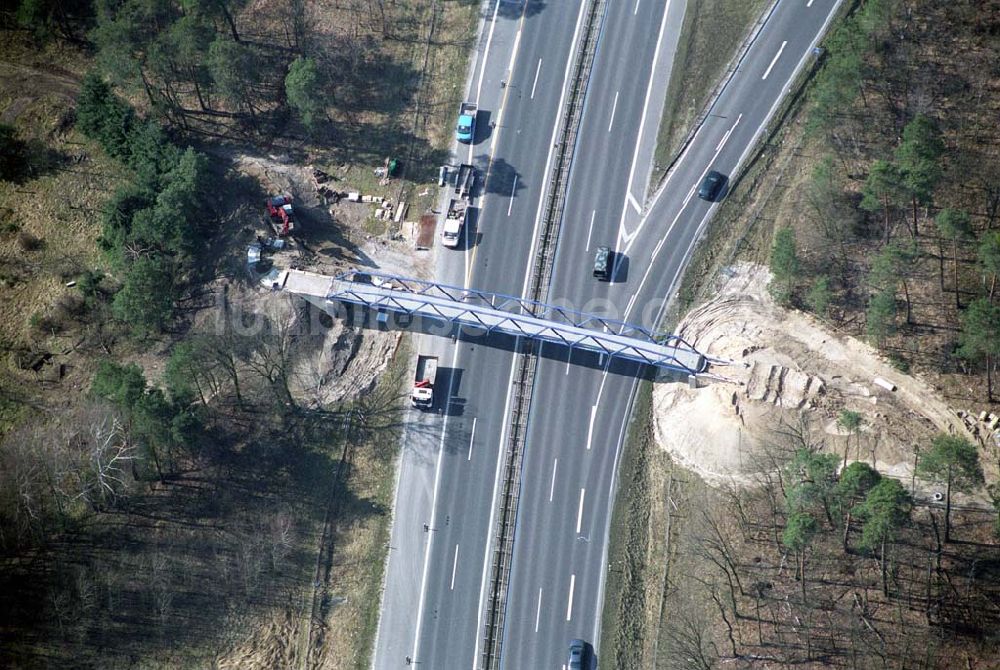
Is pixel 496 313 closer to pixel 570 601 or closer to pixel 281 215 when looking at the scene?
pixel 281 215

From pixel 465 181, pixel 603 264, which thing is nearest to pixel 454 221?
pixel 465 181

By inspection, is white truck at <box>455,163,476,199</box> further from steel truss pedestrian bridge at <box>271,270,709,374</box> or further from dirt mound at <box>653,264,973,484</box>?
dirt mound at <box>653,264,973,484</box>

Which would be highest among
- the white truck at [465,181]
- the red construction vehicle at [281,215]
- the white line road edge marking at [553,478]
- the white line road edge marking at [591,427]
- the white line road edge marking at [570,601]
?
the white truck at [465,181]

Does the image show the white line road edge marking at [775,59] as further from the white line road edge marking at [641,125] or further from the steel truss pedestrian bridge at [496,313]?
the steel truss pedestrian bridge at [496,313]

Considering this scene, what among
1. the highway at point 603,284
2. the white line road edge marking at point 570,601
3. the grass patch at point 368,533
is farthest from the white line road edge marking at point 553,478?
the grass patch at point 368,533

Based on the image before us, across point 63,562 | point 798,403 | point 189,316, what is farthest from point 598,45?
point 63,562

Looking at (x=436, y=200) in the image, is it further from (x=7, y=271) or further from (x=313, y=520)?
(x=7, y=271)
